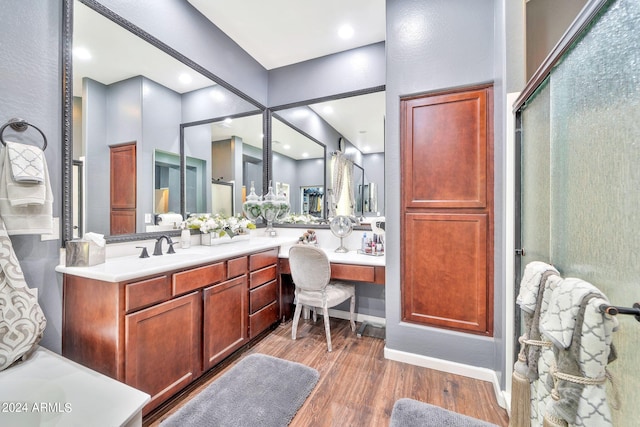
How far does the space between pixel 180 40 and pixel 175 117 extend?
684 millimetres

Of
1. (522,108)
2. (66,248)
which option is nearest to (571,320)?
(522,108)

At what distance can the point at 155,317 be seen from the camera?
1.54 meters

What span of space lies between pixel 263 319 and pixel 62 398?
1.59m

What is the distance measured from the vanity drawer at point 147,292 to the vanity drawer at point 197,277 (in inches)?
2.3

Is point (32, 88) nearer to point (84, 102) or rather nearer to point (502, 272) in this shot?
point (84, 102)

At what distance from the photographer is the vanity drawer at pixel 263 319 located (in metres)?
2.36

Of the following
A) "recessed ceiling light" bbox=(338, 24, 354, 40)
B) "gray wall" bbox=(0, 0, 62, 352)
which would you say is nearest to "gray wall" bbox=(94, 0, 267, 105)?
"gray wall" bbox=(0, 0, 62, 352)

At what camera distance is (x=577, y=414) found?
699 millimetres

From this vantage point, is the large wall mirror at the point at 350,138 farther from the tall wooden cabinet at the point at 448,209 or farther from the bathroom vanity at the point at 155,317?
the bathroom vanity at the point at 155,317

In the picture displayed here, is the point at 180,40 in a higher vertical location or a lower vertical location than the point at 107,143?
higher

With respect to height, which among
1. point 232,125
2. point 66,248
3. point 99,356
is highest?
point 232,125

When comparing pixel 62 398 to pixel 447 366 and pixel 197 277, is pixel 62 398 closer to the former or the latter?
pixel 197 277

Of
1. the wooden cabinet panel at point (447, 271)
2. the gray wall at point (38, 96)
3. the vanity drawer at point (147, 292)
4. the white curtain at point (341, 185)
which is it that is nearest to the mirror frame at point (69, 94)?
the gray wall at point (38, 96)

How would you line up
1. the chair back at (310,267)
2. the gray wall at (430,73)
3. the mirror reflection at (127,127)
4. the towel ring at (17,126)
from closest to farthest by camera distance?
the towel ring at (17,126)
the mirror reflection at (127,127)
the gray wall at (430,73)
the chair back at (310,267)
